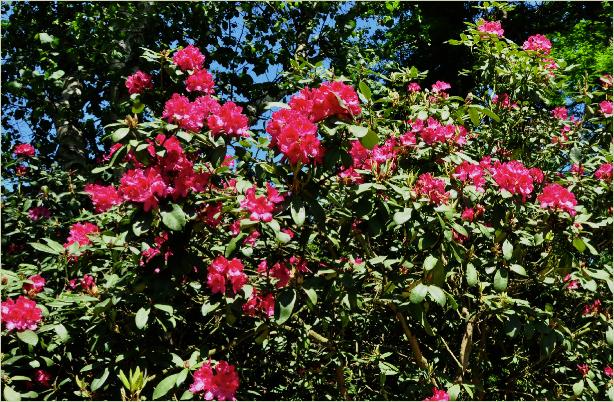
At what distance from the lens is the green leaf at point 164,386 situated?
184cm

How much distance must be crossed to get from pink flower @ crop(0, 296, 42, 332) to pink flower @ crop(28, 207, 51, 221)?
185 cm

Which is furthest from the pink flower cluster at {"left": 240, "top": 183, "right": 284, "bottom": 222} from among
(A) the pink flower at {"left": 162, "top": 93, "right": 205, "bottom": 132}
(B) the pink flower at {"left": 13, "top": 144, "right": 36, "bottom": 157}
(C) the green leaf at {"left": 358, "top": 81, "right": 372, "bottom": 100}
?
(B) the pink flower at {"left": 13, "top": 144, "right": 36, "bottom": 157}

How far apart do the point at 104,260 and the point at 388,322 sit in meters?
1.36

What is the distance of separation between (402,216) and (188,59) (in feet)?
3.75

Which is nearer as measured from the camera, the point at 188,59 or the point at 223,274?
the point at 223,274

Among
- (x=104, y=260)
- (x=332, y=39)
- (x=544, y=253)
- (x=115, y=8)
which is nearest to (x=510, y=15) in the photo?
(x=332, y=39)

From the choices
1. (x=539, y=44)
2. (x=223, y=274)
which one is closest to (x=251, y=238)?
(x=223, y=274)

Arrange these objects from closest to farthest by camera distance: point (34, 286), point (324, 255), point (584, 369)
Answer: point (34, 286)
point (584, 369)
point (324, 255)

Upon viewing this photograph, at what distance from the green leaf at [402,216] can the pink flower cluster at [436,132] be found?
1.76ft

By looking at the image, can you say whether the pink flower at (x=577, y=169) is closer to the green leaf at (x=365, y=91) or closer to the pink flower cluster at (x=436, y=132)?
the pink flower cluster at (x=436, y=132)

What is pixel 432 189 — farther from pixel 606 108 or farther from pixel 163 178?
pixel 606 108

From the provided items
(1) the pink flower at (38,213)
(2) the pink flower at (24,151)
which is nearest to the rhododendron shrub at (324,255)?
(1) the pink flower at (38,213)

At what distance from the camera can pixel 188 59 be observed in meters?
2.39

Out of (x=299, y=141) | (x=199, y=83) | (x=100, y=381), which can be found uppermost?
(x=199, y=83)
